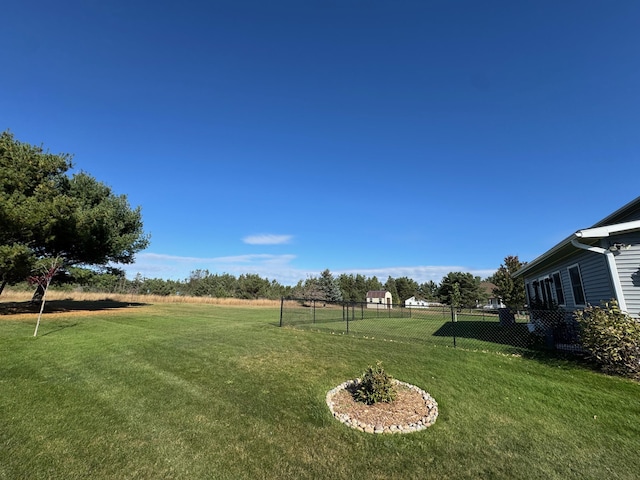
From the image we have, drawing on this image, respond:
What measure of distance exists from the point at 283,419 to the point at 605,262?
9.13m

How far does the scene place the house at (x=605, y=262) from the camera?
7.30 meters

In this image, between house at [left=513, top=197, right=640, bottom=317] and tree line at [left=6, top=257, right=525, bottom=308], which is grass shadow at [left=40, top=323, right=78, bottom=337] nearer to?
tree line at [left=6, top=257, right=525, bottom=308]

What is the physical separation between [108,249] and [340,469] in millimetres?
20941

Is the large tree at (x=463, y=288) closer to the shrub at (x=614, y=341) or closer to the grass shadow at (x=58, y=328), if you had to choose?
the shrub at (x=614, y=341)

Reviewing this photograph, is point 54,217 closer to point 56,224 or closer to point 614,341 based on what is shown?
point 56,224

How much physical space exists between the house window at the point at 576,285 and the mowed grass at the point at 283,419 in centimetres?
387

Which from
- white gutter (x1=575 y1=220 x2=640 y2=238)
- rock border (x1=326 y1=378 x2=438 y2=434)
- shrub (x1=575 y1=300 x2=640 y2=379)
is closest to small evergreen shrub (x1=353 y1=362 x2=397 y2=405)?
rock border (x1=326 y1=378 x2=438 y2=434)

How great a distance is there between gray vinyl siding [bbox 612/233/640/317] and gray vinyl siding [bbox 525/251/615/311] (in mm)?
254

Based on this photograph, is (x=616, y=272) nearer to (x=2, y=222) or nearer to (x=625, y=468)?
(x=625, y=468)

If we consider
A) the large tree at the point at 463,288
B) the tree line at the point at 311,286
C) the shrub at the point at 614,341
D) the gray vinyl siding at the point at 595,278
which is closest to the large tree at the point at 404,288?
the tree line at the point at 311,286

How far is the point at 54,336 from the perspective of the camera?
380 inches

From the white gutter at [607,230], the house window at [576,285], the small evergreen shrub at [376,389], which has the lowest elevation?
the small evergreen shrub at [376,389]

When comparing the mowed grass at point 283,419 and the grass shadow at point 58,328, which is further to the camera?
the grass shadow at point 58,328

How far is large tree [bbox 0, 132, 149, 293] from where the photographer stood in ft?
41.2
